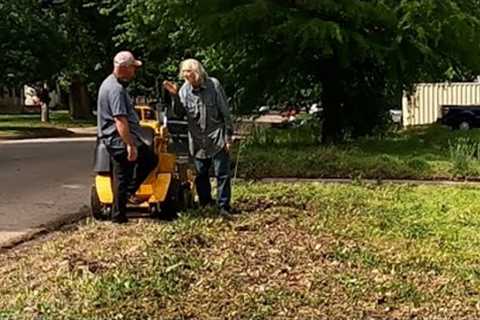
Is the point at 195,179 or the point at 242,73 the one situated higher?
the point at 242,73

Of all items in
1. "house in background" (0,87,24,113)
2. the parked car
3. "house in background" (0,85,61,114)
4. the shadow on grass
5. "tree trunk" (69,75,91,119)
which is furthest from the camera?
"house in background" (0,85,61,114)

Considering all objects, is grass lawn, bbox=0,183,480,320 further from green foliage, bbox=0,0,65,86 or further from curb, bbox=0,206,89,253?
green foliage, bbox=0,0,65,86

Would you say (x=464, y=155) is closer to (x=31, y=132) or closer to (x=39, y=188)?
(x=39, y=188)

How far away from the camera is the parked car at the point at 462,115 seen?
3288 cm

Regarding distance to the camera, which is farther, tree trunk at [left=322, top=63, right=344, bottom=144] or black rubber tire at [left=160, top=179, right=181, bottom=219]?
tree trunk at [left=322, top=63, right=344, bottom=144]

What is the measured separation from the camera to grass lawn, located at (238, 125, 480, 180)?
13922mm

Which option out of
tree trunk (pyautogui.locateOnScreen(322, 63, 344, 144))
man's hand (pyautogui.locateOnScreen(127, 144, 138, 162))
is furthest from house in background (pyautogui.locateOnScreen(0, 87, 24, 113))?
man's hand (pyautogui.locateOnScreen(127, 144, 138, 162))

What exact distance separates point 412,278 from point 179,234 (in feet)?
8.00

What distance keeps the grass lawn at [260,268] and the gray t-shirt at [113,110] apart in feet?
2.94

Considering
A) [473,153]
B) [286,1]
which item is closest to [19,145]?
[286,1]

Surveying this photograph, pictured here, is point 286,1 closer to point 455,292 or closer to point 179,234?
point 179,234

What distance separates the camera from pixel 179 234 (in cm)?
812

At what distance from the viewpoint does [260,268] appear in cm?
673

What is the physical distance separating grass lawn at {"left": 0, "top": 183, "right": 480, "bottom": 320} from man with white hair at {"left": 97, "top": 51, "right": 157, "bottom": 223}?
361 millimetres
